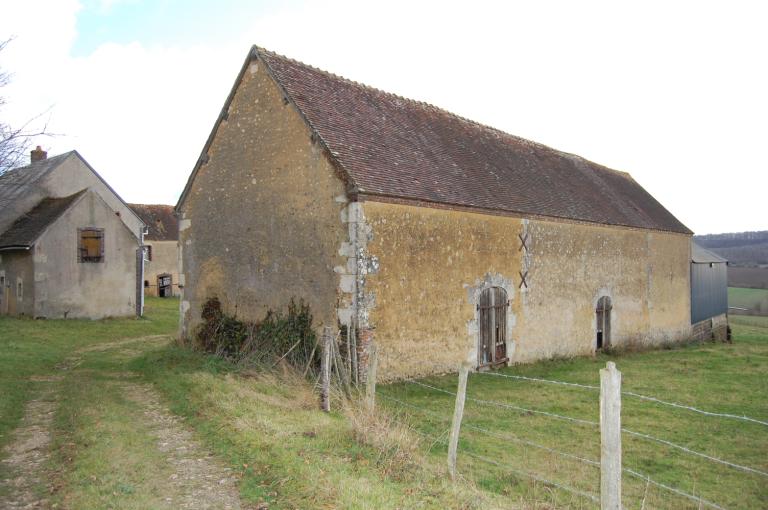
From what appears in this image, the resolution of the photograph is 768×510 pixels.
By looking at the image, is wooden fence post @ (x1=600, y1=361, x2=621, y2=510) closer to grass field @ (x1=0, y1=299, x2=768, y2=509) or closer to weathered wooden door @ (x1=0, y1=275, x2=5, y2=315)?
grass field @ (x1=0, y1=299, x2=768, y2=509)

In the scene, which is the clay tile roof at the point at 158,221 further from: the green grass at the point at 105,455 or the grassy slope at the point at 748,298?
the grassy slope at the point at 748,298

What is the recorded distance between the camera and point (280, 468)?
607cm

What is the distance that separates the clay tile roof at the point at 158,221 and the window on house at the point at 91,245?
14862 millimetres

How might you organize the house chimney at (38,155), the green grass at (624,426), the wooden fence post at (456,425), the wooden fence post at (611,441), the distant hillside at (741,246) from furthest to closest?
the distant hillside at (741,246) < the house chimney at (38,155) < the green grass at (624,426) < the wooden fence post at (456,425) < the wooden fence post at (611,441)

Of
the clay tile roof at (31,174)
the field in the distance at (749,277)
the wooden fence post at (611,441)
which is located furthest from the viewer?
the field in the distance at (749,277)

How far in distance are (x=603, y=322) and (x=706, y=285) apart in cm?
1156

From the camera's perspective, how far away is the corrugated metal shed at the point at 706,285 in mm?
25656

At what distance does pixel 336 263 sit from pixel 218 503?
6450 millimetres

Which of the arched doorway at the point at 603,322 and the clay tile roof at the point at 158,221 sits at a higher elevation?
the clay tile roof at the point at 158,221

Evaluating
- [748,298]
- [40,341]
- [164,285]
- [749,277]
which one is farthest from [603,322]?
[749,277]

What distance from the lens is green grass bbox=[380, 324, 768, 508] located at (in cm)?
708

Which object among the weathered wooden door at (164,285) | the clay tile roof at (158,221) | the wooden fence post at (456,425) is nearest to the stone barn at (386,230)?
the wooden fence post at (456,425)

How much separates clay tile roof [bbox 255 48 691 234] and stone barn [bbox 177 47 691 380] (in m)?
0.06

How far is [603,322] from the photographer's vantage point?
62.0ft
